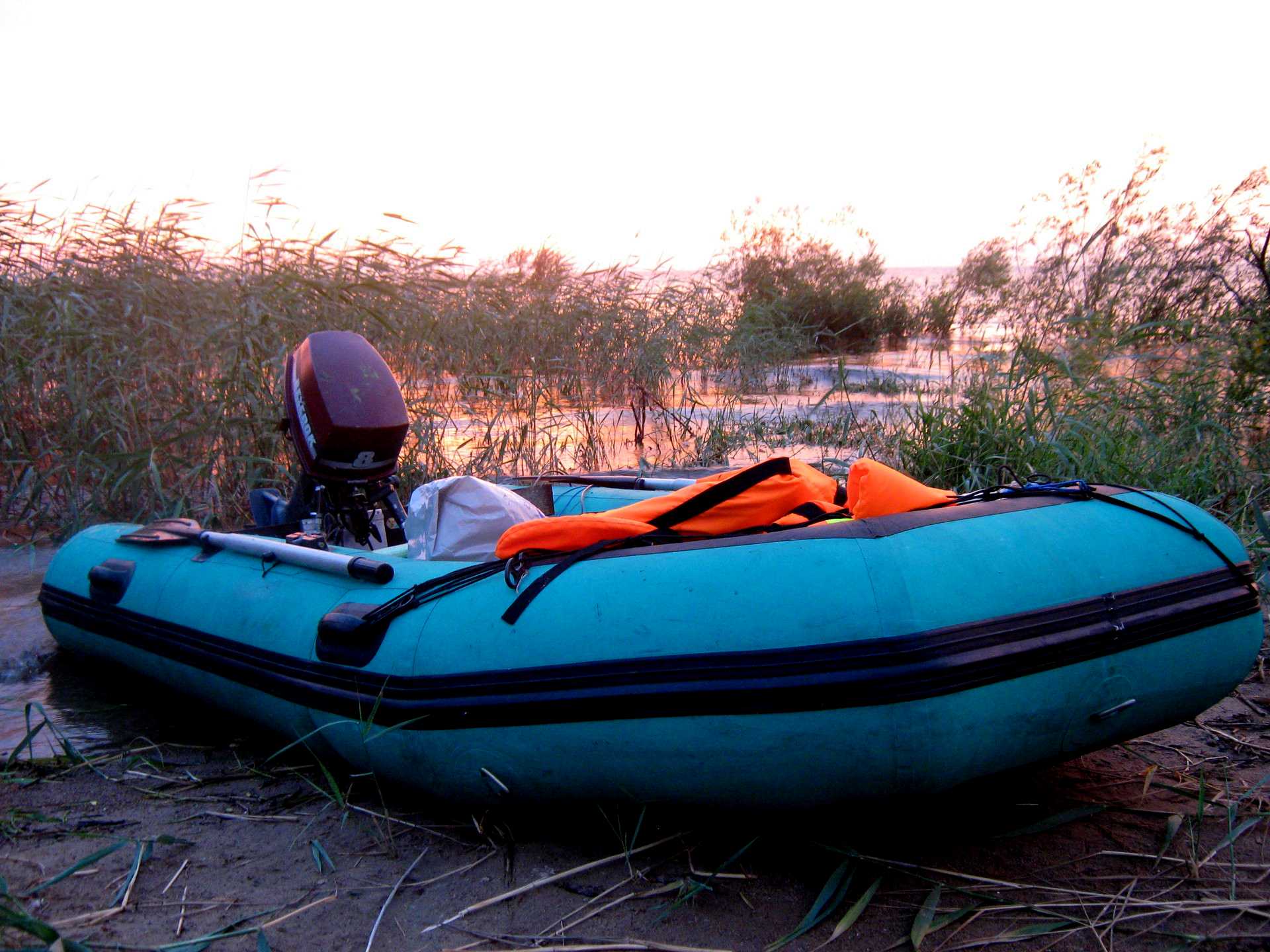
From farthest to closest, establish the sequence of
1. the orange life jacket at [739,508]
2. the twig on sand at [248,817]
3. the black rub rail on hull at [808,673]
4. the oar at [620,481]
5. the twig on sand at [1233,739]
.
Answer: the oar at [620,481] → the twig on sand at [1233,739] → the twig on sand at [248,817] → the orange life jacket at [739,508] → the black rub rail on hull at [808,673]

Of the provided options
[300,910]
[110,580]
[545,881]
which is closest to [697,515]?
[545,881]

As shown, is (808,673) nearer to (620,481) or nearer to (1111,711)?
(1111,711)

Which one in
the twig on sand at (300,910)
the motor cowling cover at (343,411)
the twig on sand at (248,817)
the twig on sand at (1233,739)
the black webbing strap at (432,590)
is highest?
the motor cowling cover at (343,411)

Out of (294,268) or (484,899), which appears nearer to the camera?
(484,899)

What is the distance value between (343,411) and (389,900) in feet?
4.79

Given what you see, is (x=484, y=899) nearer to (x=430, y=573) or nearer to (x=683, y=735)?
(x=683, y=735)

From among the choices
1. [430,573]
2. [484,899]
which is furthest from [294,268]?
[484,899]

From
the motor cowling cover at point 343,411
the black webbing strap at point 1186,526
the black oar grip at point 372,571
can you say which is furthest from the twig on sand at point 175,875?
the black webbing strap at point 1186,526

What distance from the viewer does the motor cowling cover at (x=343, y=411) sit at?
285cm

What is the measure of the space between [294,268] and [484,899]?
3778mm

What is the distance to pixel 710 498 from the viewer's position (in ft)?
7.22

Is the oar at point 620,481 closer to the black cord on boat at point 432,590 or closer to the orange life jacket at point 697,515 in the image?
the orange life jacket at point 697,515

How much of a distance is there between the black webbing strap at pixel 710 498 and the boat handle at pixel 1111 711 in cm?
82

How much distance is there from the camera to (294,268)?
484 cm
